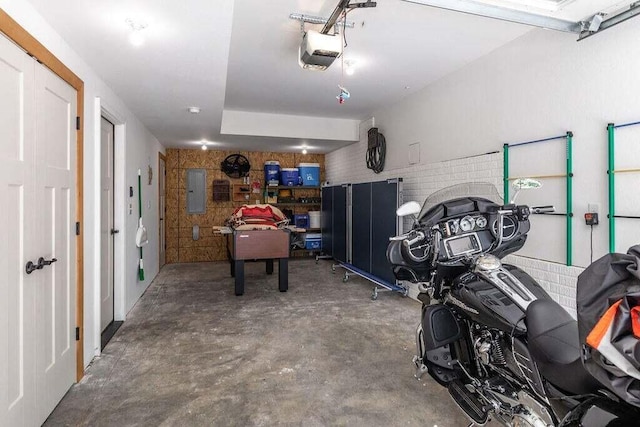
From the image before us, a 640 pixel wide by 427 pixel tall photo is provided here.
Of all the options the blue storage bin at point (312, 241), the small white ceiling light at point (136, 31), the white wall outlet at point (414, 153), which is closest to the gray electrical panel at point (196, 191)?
the blue storage bin at point (312, 241)

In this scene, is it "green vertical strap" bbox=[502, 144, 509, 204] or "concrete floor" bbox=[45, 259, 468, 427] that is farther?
"green vertical strap" bbox=[502, 144, 509, 204]

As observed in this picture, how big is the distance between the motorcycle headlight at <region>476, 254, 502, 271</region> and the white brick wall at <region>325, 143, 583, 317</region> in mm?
1442

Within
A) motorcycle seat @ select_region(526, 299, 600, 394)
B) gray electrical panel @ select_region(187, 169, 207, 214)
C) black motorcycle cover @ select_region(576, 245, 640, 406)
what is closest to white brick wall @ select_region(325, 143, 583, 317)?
motorcycle seat @ select_region(526, 299, 600, 394)

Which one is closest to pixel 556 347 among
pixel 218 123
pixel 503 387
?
pixel 503 387

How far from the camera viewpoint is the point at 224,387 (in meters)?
2.58

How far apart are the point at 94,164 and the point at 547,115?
379 centimetres

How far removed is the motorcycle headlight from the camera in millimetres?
1763

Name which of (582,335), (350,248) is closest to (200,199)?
(350,248)

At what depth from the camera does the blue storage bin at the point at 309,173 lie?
26.9 feet

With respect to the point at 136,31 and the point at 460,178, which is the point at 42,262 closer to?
the point at 136,31

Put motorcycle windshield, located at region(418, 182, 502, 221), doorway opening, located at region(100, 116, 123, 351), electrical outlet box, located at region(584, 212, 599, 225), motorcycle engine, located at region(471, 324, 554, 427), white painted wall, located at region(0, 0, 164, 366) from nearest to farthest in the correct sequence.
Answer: motorcycle engine, located at region(471, 324, 554, 427), white painted wall, located at region(0, 0, 164, 366), motorcycle windshield, located at region(418, 182, 502, 221), electrical outlet box, located at region(584, 212, 599, 225), doorway opening, located at region(100, 116, 123, 351)

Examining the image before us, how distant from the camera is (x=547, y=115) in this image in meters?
3.01

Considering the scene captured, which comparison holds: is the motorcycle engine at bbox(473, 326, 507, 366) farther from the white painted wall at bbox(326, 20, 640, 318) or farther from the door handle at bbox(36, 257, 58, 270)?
the door handle at bbox(36, 257, 58, 270)

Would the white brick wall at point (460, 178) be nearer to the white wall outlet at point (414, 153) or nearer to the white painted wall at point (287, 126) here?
the white wall outlet at point (414, 153)
